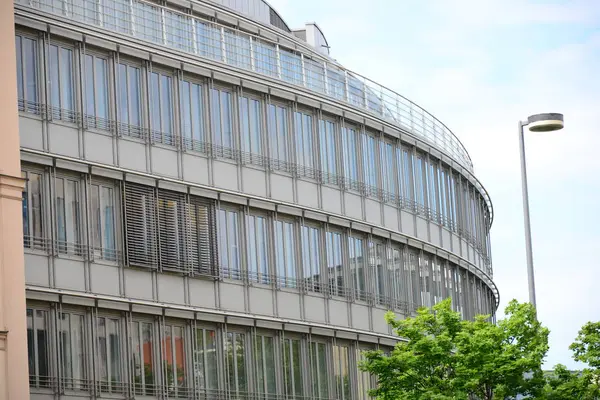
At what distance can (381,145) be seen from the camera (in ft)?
147

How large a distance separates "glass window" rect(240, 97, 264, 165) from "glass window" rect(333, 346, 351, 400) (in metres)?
6.67

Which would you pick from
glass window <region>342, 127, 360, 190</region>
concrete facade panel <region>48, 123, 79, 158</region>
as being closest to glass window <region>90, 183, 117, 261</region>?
concrete facade panel <region>48, 123, 79, 158</region>

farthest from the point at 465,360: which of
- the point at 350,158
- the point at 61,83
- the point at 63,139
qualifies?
the point at 61,83

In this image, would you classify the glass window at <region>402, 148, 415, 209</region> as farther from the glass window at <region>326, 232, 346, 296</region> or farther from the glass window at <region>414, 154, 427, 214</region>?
the glass window at <region>326, 232, 346, 296</region>

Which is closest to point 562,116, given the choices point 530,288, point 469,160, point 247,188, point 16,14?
point 530,288

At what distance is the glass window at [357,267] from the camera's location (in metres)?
42.8

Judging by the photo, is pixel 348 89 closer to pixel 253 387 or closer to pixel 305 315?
pixel 305 315

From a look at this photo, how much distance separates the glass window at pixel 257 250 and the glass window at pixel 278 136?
198 centimetres

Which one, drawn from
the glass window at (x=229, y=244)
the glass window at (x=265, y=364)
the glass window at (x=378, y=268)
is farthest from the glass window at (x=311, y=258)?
the glass window at (x=229, y=244)

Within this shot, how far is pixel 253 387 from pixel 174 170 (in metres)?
6.78

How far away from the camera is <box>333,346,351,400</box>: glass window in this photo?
41750 mm

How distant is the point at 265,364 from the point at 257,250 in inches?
132

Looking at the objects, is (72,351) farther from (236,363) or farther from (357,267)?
(357,267)

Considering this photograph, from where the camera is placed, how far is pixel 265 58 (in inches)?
1635
